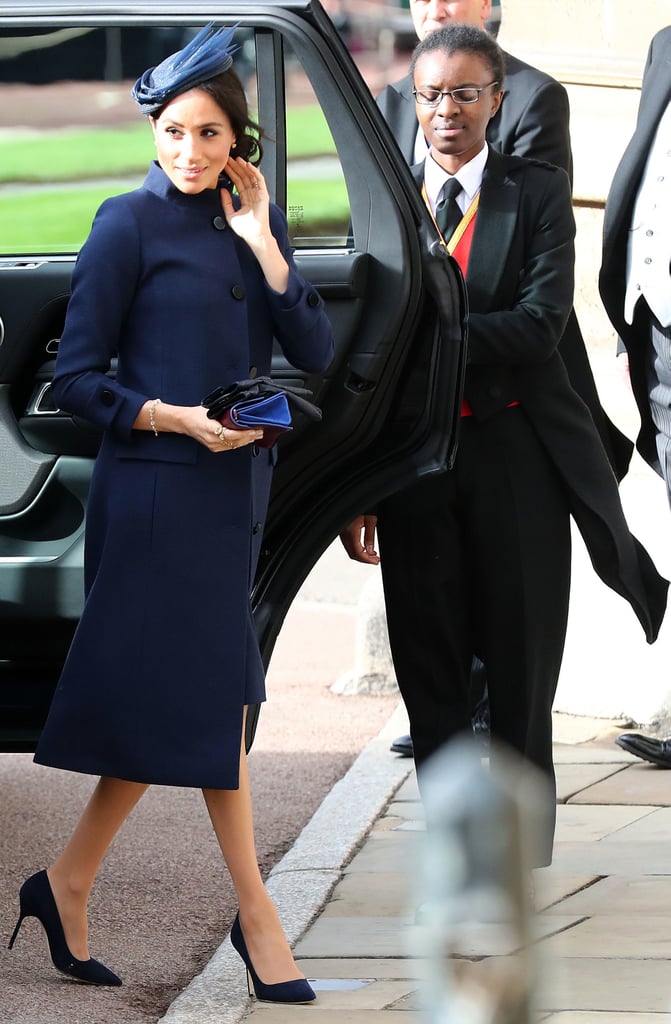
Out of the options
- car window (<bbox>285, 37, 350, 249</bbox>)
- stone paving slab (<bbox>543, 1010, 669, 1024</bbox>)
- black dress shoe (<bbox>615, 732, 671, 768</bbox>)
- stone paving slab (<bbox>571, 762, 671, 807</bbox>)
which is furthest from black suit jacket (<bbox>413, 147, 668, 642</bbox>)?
black dress shoe (<bbox>615, 732, 671, 768</bbox>)

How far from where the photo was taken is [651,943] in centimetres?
332

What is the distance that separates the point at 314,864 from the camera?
155 inches

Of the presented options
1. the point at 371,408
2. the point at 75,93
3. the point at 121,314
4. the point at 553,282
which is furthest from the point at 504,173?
the point at 75,93

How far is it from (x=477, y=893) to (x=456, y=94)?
2.65 metres

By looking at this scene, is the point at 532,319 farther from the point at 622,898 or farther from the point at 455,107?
the point at 622,898

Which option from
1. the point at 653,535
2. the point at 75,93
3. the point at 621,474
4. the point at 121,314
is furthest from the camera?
the point at 75,93

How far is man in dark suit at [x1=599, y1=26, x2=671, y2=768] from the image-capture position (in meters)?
4.21

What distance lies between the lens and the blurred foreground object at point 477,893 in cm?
93

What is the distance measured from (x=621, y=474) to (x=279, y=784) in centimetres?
153

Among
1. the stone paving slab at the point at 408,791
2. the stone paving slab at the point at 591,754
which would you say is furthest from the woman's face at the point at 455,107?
the stone paving slab at the point at 591,754

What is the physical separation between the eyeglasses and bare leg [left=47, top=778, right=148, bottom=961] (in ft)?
4.86

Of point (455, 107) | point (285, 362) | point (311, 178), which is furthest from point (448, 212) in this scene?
point (285, 362)

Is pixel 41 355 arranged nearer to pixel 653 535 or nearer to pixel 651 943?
pixel 651 943

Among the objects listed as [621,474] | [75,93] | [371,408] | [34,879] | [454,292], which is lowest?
[75,93]
